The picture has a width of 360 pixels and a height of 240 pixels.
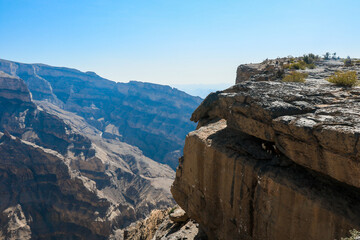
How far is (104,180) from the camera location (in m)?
90.8

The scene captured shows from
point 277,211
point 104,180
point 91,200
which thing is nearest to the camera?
point 277,211

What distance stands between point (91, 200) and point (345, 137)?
2907 inches

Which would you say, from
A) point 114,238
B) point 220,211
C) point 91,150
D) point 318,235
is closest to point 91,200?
point 114,238

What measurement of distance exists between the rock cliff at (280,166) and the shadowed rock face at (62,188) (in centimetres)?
6328

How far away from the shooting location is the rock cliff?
19.4 ft

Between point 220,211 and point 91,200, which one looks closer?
point 220,211

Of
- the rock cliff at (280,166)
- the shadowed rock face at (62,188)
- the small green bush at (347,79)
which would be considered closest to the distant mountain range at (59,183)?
the shadowed rock face at (62,188)

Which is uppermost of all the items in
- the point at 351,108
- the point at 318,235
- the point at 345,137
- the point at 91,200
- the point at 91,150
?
the point at 351,108

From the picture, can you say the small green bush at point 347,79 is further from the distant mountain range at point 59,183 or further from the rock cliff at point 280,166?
the distant mountain range at point 59,183

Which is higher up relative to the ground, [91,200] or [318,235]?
[318,235]

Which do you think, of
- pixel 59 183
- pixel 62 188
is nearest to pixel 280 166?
pixel 62 188

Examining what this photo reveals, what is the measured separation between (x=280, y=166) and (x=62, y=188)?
260 feet

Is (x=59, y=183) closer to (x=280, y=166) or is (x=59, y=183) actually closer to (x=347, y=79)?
(x=280, y=166)

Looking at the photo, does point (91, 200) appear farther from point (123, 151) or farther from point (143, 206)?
point (123, 151)
